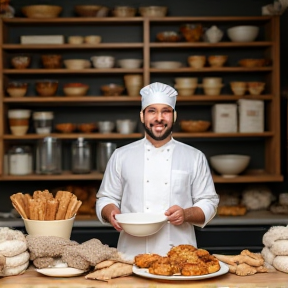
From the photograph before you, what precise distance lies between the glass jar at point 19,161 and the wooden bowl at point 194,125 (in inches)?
51.0

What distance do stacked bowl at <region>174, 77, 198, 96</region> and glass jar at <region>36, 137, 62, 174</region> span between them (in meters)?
1.08

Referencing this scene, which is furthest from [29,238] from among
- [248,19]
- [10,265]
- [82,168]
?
[248,19]

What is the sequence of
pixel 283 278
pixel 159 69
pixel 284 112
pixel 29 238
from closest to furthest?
pixel 283 278 → pixel 29 238 → pixel 159 69 → pixel 284 112

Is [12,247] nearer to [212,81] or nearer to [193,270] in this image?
[193,270]

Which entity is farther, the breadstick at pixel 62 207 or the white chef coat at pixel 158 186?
the white chef coat at pixel 158 186

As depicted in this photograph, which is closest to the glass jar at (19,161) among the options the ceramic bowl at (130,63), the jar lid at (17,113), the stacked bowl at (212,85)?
the jar lid at (17,113)

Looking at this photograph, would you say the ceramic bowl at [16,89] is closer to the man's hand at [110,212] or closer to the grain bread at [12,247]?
the man's hand at [110,212]

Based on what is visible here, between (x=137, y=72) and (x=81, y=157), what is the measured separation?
→ 0.83 meters

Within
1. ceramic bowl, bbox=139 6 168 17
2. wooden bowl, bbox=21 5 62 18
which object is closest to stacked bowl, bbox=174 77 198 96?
ceramic bowl, bbox=139 6 168 17

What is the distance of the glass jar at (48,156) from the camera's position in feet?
15.9

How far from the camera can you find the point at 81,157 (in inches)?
193

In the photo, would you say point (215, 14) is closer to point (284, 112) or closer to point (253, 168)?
point (284, 112)

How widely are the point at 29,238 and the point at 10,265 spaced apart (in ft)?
0.67

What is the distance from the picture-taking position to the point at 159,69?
4809 mm
